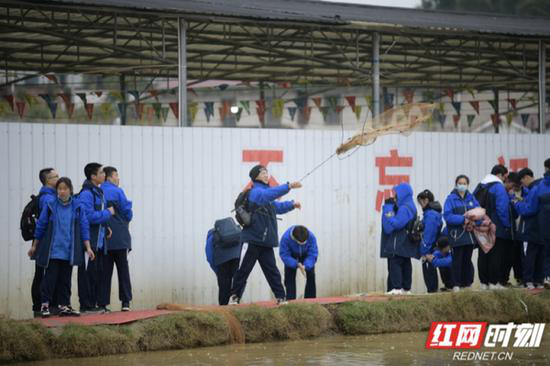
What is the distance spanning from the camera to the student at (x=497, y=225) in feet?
51.6

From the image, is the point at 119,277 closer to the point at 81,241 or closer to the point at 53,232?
the point at 81,241

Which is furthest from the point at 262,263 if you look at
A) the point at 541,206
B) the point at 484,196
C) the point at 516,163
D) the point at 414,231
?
the point at 516,163

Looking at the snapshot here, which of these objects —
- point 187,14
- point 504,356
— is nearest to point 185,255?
point 187,14

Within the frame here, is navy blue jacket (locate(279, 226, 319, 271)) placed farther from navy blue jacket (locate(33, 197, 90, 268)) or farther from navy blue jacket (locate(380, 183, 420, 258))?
navy blue jacket (locate(33, 197, 90, 268))

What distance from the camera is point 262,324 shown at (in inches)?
476

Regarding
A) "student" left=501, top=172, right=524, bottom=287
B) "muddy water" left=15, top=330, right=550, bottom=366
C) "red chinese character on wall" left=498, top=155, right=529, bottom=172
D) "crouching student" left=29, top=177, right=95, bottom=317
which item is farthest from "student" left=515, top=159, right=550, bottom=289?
"crouching student" left=29, top=177, right=95, bottom=317

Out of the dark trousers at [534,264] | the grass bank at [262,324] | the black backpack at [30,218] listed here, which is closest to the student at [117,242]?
the black backpack at [30,218]

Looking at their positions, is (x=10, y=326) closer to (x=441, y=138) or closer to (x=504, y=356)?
(x=504, y=356)

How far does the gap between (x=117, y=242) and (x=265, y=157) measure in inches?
147

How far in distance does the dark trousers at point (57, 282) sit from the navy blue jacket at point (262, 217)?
2250 mm

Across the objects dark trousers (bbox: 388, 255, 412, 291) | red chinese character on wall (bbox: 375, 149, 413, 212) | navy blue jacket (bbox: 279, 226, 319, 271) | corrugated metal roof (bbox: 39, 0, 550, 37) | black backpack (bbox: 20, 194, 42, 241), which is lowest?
dark trousers (bbox: 388, 255, 412, 291)

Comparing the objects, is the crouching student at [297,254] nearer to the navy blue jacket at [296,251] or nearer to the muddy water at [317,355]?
the navy blue jacket at [296,251]

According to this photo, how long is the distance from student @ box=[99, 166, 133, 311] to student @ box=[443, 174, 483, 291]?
466 cm

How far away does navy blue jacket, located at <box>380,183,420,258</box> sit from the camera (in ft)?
49.4
